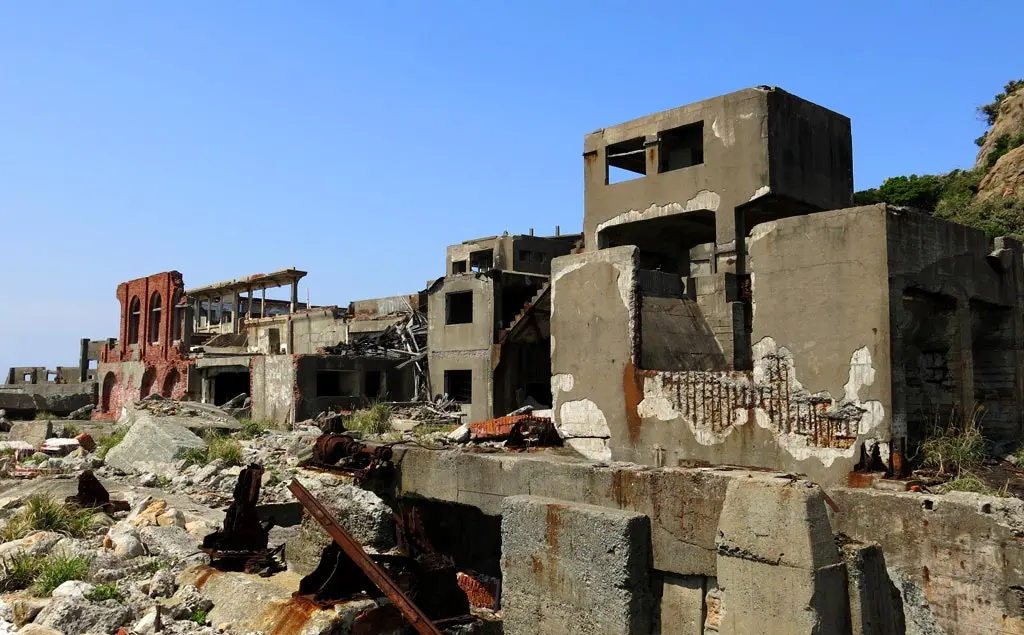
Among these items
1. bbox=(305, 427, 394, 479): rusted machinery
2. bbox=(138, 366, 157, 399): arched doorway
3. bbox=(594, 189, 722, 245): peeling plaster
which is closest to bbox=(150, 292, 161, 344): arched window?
bbox=(138, 366, 157, 399): arched doorway

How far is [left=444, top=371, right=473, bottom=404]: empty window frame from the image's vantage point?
21609 mm

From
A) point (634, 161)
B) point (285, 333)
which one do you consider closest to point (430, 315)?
point (634, 161)

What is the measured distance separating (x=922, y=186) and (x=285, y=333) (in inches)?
1045

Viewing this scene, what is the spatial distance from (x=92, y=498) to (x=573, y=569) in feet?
21.6

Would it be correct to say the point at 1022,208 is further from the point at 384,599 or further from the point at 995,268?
the point at 384,599

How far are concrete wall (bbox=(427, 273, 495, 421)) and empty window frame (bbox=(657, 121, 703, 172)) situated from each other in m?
6.48

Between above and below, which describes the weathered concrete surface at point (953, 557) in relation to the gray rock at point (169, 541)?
above

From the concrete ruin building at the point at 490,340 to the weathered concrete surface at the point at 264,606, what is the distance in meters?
13.7

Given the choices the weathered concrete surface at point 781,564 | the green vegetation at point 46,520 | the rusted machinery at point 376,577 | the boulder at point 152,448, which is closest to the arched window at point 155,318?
the boulder at point 152,448

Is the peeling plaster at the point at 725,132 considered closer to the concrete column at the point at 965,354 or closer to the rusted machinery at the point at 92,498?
the concrete column at the point at 965,354

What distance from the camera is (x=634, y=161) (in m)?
16.6

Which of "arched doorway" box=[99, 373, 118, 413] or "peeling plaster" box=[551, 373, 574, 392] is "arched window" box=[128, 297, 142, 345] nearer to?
"arched doorway" box=[99, 373, 118, 413]

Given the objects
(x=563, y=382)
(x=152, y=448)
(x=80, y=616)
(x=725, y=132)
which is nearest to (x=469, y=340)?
(x=152, y=448)

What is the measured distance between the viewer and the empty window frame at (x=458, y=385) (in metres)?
21.6
